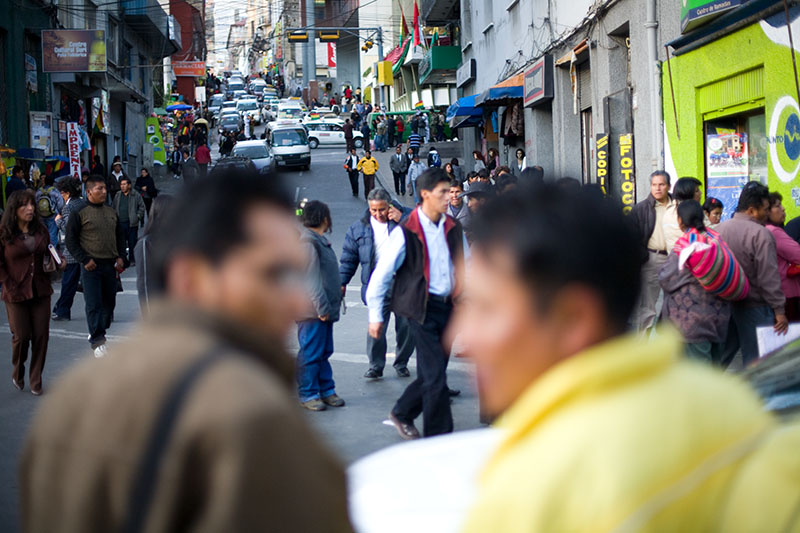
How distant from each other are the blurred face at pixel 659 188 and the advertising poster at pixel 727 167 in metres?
3.38

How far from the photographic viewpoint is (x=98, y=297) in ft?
30.9

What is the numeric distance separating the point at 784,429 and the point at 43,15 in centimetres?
2767

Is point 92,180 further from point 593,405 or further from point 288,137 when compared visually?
point 288,137

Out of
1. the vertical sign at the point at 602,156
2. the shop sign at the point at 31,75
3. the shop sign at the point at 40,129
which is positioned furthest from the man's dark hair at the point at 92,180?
the shop sign at the point at 31,75

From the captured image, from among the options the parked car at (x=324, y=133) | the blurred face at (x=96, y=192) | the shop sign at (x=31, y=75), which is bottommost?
the blurred face at (x=96, y=192)

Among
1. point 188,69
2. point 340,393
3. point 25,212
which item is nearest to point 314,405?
point 340,393

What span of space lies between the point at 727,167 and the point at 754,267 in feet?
18.6

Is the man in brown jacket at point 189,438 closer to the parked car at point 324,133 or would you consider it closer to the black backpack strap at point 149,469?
the black backpack strap at point 149,469

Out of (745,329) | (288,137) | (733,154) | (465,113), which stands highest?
(288,137)

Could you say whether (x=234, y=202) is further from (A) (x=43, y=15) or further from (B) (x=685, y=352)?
(A) (x=43, y=15)

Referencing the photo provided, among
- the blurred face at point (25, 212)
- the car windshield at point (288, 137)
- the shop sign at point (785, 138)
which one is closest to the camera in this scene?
the blurred face at point (25, 212)

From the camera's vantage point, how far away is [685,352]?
7.02 meters

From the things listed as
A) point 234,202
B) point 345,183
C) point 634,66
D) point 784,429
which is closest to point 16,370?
point 234,202

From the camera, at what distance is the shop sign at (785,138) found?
9.76 m
